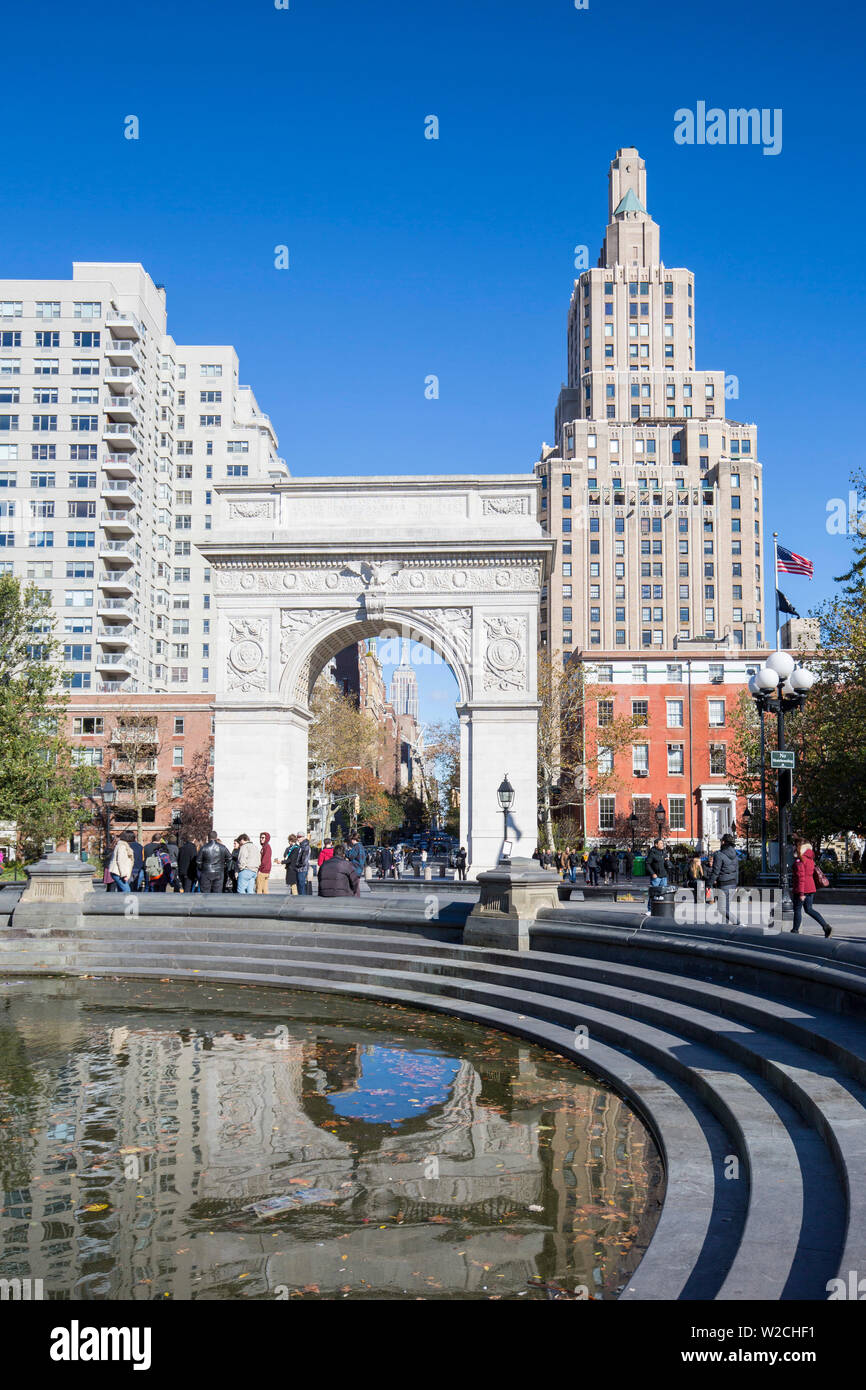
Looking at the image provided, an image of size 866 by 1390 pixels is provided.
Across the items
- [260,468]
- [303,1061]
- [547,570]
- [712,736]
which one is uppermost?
[260,468]

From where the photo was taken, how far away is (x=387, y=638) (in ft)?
116

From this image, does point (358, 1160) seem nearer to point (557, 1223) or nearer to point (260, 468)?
point (557, 1223)

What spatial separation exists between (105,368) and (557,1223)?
7273 centimetres

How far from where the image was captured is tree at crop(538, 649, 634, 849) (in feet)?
173

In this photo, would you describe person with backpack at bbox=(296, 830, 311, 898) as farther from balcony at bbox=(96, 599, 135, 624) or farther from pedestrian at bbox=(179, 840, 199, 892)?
balcony at bbox=(96, 599, 135, 624)

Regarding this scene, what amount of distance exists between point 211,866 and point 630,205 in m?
112

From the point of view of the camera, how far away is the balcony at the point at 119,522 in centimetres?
6912

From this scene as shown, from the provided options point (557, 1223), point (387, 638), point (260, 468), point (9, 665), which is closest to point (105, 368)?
point (260, 468)

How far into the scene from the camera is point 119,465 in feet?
228

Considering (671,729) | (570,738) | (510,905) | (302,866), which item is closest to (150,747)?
(570,738)

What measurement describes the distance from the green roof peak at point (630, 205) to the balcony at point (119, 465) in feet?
228

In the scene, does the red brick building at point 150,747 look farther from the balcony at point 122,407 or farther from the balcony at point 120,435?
the balcony at point 122,407

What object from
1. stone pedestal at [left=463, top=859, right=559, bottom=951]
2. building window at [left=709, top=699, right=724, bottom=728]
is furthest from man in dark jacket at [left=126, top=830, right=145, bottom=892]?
building window at [left=709, top=699, right=724, bottom=728]

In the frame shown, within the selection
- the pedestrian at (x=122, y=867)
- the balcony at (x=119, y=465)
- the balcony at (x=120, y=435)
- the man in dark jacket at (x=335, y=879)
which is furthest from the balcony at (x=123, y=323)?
the man in dark jacket at (x=335, y=879)
